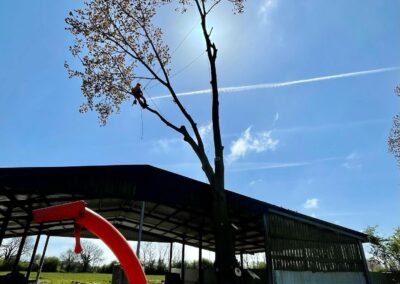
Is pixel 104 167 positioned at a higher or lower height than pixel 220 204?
higher

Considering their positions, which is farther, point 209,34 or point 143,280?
point 209,34

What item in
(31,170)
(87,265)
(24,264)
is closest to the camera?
(31,170)

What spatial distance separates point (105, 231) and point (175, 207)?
10.5 m

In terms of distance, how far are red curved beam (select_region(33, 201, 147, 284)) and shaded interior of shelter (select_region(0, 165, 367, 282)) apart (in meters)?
6.46

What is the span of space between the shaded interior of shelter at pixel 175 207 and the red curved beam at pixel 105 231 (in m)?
6.46

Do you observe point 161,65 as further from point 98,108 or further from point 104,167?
point 104,167

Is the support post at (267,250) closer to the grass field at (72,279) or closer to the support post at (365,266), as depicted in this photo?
the support post at (365,266)

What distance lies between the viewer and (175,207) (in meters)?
12.4

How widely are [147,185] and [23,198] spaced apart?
5.03 meters

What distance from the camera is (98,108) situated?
12195 millimetres

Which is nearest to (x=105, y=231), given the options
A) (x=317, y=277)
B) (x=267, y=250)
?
(x=267, y=250)

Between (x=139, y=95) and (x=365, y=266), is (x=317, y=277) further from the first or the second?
(x=139, y=95)

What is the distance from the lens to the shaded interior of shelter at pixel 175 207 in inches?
329

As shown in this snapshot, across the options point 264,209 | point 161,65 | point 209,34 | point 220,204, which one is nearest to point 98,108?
point 161,65
